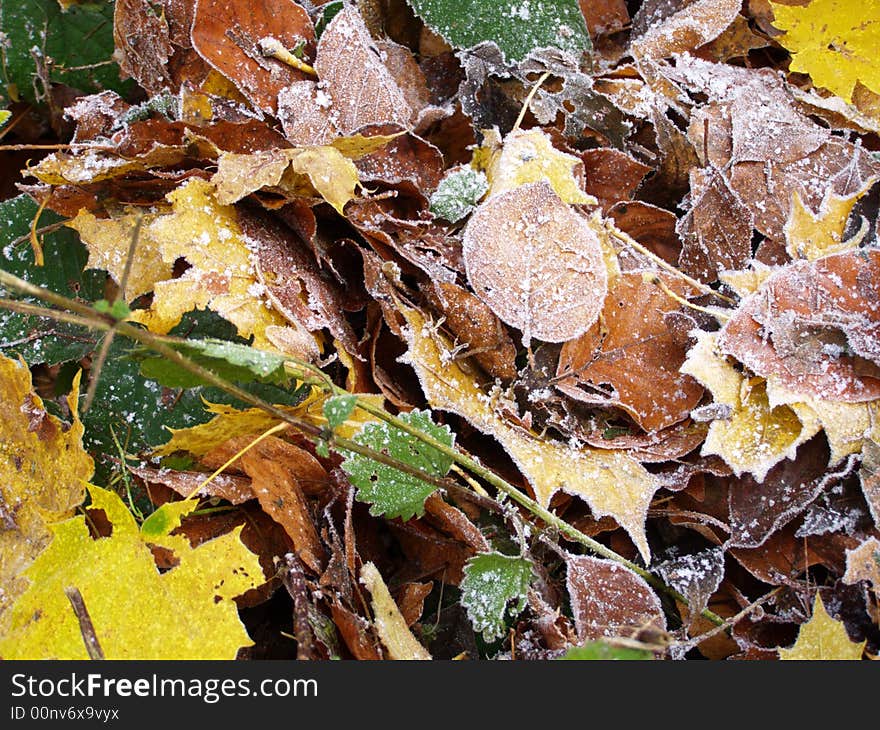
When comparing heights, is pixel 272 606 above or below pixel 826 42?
below

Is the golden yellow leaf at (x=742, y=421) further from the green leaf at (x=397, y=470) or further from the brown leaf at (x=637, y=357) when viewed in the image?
the green leaf at (x=397, y=470)

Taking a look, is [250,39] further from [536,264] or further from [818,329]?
[818,329]

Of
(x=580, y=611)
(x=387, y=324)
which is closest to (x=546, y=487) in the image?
(x=580, y=611)

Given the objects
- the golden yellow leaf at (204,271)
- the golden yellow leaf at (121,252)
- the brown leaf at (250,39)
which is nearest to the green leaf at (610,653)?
the golden yellow leaf at (204,271)

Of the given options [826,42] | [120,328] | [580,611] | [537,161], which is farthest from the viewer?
[826,42]

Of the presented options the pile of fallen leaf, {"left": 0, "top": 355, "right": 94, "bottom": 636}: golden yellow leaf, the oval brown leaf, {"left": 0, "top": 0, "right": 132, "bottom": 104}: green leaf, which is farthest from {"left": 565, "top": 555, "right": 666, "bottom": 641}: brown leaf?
{"left": 0, "top": 0, "right": 132, "bottom": 104}: green leaf

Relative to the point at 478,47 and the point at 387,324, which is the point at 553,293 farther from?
the point at 478,47
